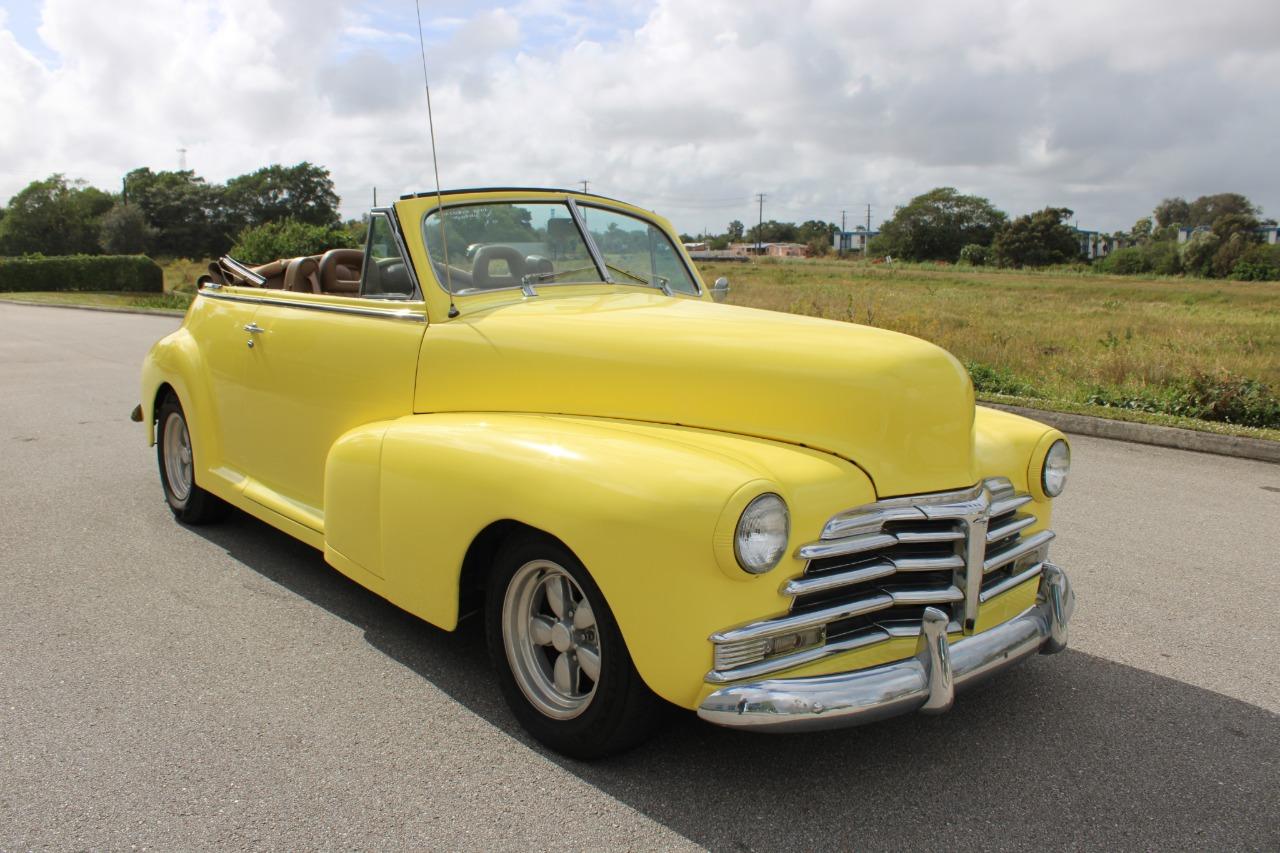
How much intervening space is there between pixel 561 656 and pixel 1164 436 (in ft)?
22.4

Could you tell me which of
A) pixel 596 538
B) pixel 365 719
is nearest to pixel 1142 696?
pixel 596 538

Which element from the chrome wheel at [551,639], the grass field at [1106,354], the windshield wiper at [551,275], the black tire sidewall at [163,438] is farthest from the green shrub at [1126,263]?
the chrome wheel at [551,639]

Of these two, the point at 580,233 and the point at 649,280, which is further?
the point at 649,280

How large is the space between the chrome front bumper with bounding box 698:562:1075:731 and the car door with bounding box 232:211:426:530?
6.09ft

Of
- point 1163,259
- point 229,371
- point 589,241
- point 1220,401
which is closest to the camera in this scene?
point 589,241

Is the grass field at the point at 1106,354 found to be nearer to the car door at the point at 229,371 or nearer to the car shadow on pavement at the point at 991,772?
the car shadow on pavement at the point at 991,772

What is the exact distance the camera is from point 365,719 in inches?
122

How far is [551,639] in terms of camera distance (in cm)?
291

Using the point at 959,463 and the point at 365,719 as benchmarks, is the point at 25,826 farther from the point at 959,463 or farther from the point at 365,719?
the point at 959,463

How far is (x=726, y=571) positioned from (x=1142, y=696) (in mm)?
1856

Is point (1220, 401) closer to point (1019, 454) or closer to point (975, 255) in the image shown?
point (1019, 454)

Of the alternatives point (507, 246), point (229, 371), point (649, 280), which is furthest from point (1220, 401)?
point (229, 371)

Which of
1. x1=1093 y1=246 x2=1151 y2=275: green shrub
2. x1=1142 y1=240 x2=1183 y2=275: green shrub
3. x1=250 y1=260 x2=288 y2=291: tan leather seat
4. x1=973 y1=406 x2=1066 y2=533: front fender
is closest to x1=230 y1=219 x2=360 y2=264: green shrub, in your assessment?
x1=250 y1=260 x2=288 y2=291: tan leather seat

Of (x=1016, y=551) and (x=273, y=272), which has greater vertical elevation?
(x=273, y=272)
